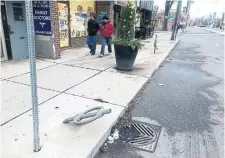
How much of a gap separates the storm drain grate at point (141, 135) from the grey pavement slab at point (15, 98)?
1.73 meters

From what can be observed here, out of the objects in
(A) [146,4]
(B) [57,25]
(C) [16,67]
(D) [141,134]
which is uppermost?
(A) [146,4]

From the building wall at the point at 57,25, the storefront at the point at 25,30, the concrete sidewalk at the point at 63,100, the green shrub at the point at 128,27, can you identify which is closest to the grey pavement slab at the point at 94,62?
the concrete sidewalk at the point at 63,100

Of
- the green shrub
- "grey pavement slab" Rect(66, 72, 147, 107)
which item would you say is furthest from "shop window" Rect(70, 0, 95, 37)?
"grey pavement slab" Rect(66, 72, 147, 107)

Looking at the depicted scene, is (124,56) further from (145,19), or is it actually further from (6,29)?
(145,19)

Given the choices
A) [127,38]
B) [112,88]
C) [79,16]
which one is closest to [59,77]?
[112,88]

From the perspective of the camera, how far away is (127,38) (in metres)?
6.64

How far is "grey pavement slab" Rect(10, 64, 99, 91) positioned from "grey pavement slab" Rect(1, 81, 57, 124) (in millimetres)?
323

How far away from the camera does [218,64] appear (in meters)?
9.80

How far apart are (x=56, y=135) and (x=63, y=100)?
1.31 metres

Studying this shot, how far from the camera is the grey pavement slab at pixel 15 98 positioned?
379cm

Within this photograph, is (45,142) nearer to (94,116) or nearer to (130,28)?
(94,116)

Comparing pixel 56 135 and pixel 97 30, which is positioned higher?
pixel 97 30

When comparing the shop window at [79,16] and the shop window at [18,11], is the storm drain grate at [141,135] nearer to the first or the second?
the shop window at [18,11]

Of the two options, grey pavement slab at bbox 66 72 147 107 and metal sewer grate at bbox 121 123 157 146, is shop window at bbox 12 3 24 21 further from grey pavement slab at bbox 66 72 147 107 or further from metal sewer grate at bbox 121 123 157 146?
metal sewer grate at bbox 121 123 157 146
